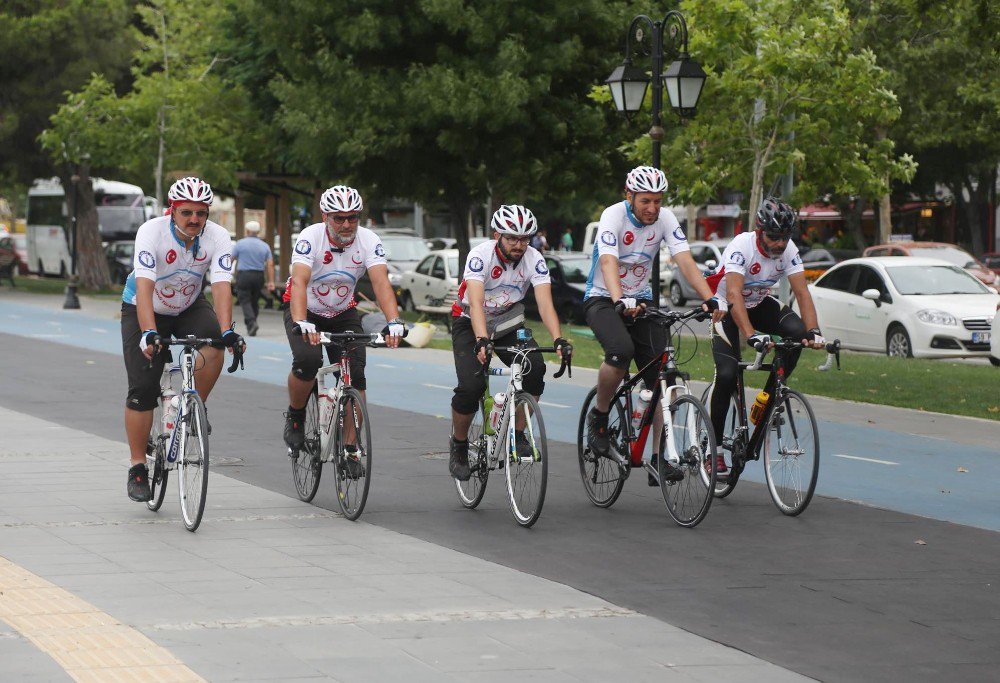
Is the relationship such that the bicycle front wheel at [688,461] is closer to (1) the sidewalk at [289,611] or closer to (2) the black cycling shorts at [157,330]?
(1) the sidewalk at [289,611]

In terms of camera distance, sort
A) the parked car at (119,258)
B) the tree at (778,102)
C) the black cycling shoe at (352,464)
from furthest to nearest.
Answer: the parked car at (119,258), the tree at (778,102), the black cycling shoe at (352,464)

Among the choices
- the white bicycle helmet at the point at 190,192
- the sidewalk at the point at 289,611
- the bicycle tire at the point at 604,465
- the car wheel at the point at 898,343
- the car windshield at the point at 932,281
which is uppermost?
the white bicycle helmet at the point at 190,192

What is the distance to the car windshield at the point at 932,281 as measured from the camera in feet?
70.8

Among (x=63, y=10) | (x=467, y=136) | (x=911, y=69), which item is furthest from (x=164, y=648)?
(x=63, y=10)

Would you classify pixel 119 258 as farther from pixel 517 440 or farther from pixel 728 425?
pixel 517 440

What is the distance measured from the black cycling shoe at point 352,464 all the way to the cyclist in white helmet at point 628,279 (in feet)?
4.35

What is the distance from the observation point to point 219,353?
29.0ft

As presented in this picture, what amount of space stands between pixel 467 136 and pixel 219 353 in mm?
22551

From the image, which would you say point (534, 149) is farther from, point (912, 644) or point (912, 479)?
point (912, 644)

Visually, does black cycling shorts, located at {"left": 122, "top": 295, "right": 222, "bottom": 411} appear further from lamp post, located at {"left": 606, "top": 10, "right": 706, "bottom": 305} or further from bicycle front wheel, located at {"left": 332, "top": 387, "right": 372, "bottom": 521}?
lamp post, located at {"left": 606, "top": 10, "right": 706, "bottom": 305}

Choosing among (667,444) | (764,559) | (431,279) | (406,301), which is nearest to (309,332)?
(667,444)

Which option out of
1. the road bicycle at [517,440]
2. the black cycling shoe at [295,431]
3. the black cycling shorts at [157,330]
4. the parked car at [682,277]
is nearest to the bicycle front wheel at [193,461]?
the black cycling shorts at [157,330]

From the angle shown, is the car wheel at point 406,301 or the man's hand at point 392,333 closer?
the man's hand at point 392,333

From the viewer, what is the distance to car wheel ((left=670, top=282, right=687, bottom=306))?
40644 mm
